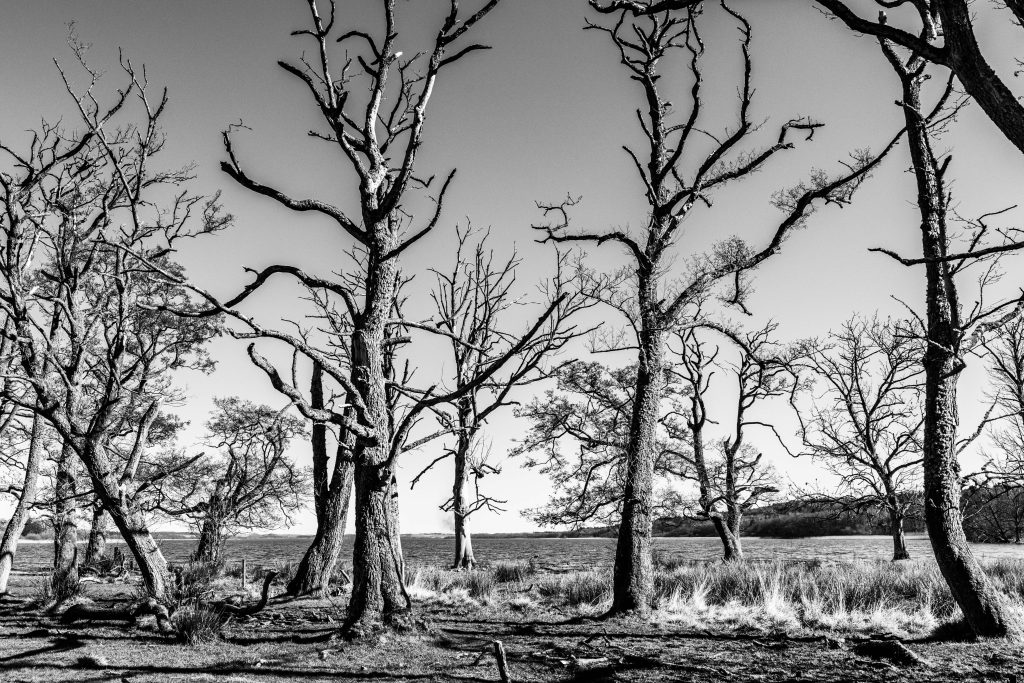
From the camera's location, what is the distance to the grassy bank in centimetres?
805

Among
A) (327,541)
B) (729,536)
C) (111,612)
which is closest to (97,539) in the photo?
(327,541)

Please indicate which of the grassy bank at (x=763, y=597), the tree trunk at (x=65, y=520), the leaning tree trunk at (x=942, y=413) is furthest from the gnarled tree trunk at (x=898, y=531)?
the tree trunk at (x=65, y=520)

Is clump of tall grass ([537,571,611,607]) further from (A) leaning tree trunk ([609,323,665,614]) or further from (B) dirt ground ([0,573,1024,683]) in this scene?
(B) dirt ground ([0,573,1024,683])

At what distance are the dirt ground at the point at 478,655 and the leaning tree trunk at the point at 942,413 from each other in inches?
22.9

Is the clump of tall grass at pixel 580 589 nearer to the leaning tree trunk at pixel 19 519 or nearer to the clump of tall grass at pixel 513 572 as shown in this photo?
the clump of tall grass at pixel 513 572

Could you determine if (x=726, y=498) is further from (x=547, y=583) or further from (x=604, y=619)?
(x=604, y=619)

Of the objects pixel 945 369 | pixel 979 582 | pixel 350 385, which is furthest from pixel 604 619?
pixel 945 369

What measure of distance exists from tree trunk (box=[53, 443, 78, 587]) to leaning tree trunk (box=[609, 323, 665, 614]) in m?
9.24

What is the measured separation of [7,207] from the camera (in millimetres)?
10148

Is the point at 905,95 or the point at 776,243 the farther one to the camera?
the point at 776,243

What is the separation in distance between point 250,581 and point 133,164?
11.4 meters

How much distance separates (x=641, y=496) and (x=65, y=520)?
40.9ft

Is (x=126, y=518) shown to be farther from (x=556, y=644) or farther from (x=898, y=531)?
(x=898, y=531)

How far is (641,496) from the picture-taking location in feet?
32.2
